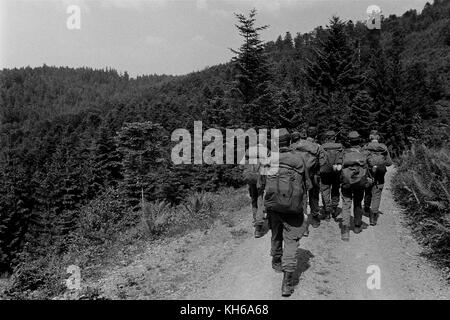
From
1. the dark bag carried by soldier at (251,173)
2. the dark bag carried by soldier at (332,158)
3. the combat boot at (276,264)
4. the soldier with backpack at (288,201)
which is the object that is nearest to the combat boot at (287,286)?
the soldier with backpack at (288,201)

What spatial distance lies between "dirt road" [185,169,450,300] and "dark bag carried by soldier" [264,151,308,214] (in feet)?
4.10

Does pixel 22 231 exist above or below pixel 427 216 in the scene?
below

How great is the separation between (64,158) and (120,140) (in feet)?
91.7

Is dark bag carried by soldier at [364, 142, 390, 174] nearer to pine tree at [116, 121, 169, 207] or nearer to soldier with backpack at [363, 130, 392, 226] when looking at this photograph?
soldier with backpack at [363, 130, 392, 226]

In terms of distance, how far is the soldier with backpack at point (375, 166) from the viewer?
8859 mm

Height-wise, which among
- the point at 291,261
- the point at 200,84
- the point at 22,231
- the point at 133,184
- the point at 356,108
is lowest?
the point at 22,231

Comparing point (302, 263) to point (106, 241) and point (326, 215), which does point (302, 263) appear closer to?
point (326, 215)

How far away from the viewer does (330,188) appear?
9.55 m

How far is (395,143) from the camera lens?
3816 cm

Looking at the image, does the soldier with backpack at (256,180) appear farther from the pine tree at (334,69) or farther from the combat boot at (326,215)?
the pine tree at (334,69)

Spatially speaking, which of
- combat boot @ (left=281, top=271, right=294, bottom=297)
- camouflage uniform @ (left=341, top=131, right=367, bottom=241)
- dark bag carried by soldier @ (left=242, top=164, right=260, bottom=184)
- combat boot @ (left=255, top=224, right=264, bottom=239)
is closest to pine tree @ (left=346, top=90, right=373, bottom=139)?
camouflage uniform @ (left=341, top=131, right=367, bottom=241)

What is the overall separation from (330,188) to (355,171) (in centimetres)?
147

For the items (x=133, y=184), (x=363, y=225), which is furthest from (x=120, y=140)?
(x=363, y=225)
